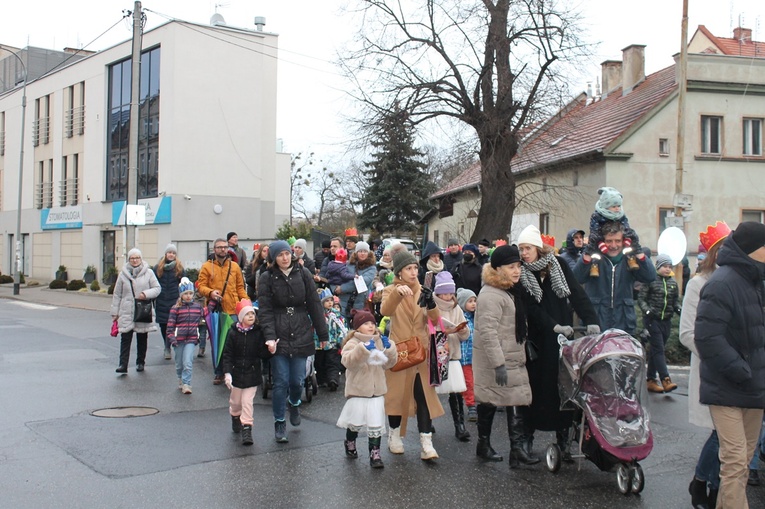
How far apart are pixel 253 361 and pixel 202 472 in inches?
56.1

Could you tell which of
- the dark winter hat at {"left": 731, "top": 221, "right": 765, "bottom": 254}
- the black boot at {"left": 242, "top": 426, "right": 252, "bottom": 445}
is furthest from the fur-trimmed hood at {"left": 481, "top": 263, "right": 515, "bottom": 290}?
the black boot at {"left": 242, "top": 426, "right": 252, "bottom": 445}

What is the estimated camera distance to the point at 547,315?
6.41 meters

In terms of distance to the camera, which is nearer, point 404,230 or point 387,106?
point 387,106

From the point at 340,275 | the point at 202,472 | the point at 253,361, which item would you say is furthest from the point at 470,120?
the point at 202,472

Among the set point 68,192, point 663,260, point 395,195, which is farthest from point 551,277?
point 68,192

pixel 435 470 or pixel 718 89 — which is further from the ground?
pixel 718 89

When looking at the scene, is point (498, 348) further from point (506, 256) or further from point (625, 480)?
point (625, 480)

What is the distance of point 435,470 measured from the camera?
6266 mm

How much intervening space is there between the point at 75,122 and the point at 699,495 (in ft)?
137

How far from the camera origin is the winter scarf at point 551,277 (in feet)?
21.1

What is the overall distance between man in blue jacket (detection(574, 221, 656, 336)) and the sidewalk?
1893 cm

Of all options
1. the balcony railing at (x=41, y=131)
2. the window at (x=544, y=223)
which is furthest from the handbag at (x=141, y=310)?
the balcony railing at (x=41, y=131)

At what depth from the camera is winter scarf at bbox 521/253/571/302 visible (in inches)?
253

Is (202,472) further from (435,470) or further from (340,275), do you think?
(340,275)
